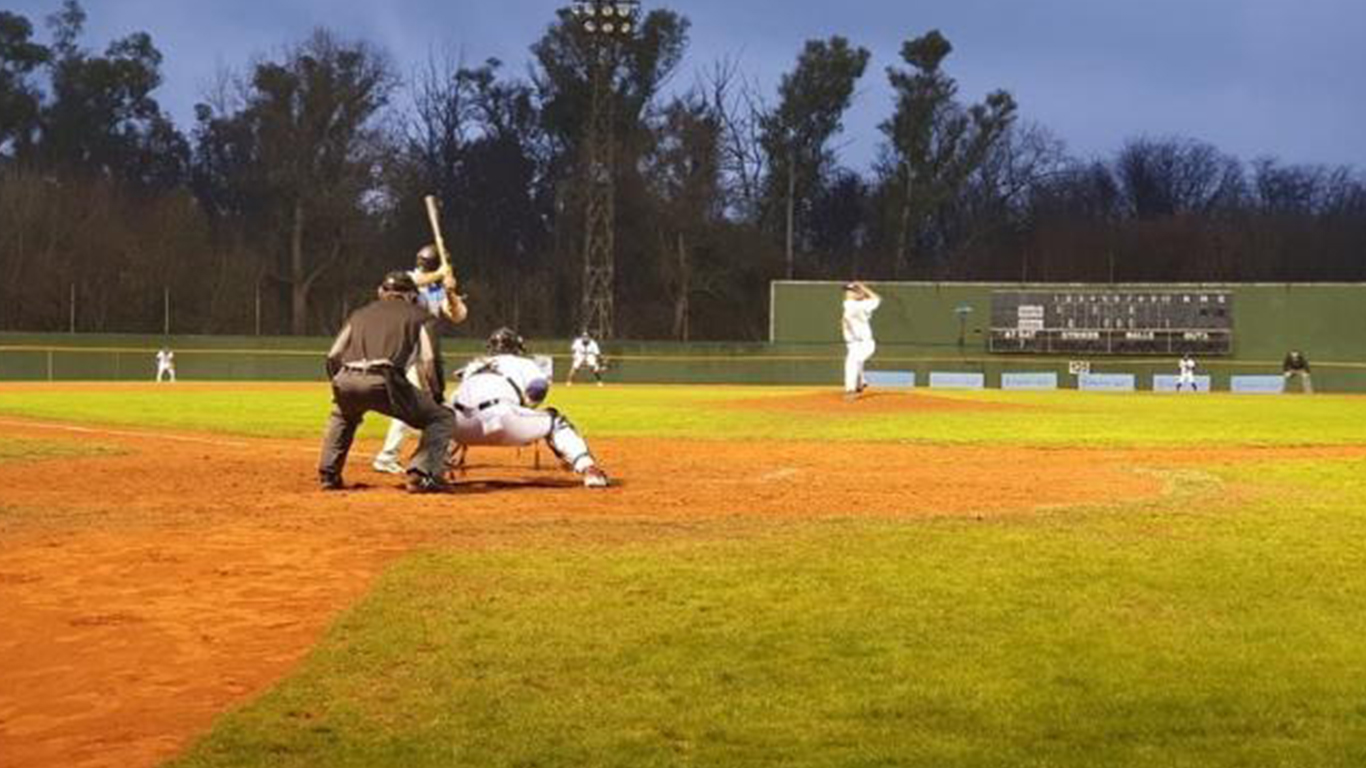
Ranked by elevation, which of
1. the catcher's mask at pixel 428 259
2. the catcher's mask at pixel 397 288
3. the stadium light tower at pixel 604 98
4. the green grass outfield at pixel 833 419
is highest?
the stadium light tower at pixel 604 98

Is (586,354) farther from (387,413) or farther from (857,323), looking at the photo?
(387,413)

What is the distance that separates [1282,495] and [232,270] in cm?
5246

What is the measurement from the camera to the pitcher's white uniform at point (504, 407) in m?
11.1

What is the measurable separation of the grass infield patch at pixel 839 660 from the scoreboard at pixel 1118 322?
144 ft

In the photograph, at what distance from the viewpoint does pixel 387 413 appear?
1035 centimetres

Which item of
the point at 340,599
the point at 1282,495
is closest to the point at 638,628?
the point at 340,599

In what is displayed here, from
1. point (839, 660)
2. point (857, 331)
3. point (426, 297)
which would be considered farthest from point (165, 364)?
point (839, 660)

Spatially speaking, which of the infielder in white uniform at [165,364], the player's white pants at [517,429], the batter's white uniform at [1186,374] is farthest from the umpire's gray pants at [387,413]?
the batter's white uniform at [1186,374]

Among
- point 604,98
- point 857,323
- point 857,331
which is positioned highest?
point 604,98

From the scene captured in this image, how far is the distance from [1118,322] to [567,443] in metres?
42.4

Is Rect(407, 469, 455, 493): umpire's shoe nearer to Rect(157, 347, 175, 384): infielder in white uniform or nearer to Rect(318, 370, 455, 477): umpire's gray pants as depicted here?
Rect(318, 370, 455, 477): umpire's gray pants

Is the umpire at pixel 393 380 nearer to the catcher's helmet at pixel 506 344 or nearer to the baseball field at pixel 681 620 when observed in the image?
the baseball field at pixel 681 620

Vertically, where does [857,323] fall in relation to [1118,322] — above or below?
below

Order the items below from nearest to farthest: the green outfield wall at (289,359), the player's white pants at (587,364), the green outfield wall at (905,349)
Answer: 1. the player's white pants at (587,364)
2. the green outfield wall at (289,359)
3. the green outfield wall at (905,349)
